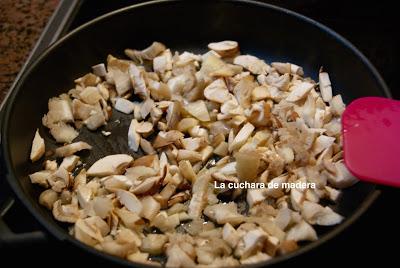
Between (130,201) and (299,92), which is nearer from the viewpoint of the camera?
(130,201)

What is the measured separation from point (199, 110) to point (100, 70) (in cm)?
25

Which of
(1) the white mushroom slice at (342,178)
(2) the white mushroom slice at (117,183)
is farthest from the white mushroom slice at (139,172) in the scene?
(1) the white mushroom slice at (342,178)

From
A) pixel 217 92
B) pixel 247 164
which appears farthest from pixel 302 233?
pixel 217 92

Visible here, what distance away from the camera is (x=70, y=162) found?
89 centimetres

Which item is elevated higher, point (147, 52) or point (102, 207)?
point (147, 52)

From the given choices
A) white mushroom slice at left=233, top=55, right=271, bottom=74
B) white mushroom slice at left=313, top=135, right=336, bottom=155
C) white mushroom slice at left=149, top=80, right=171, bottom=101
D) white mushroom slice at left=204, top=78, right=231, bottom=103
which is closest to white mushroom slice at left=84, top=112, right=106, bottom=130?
white mushroom slice at left=149, top=80, right=171, bottom=101

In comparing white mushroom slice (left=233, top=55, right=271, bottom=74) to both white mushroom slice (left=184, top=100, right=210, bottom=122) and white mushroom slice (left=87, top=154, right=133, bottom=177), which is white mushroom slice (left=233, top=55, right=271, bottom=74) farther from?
white mushroom slice (left=87, top=154, right=133, bottom=177)

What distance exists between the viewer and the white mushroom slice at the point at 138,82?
998 millimetres

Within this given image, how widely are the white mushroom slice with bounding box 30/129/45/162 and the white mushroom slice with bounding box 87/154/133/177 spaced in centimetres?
11

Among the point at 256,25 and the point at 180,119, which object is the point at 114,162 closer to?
the point at 180,119

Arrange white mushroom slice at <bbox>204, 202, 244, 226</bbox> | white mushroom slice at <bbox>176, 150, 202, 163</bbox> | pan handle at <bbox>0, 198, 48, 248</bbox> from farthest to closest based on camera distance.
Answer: white mushroom slice at <bbox>176, 150, 202, 163</bbox> < white mushroom slice at <bbox>204, 202, 244, 226</bbox> < pan handle at <bbox>0, 198, 48, 248</bbox>

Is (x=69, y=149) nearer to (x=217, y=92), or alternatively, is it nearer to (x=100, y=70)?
(x=100, y=70)

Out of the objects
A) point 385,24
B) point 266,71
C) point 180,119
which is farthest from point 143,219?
point 385,24

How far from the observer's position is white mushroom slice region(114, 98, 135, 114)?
3.27 feet
